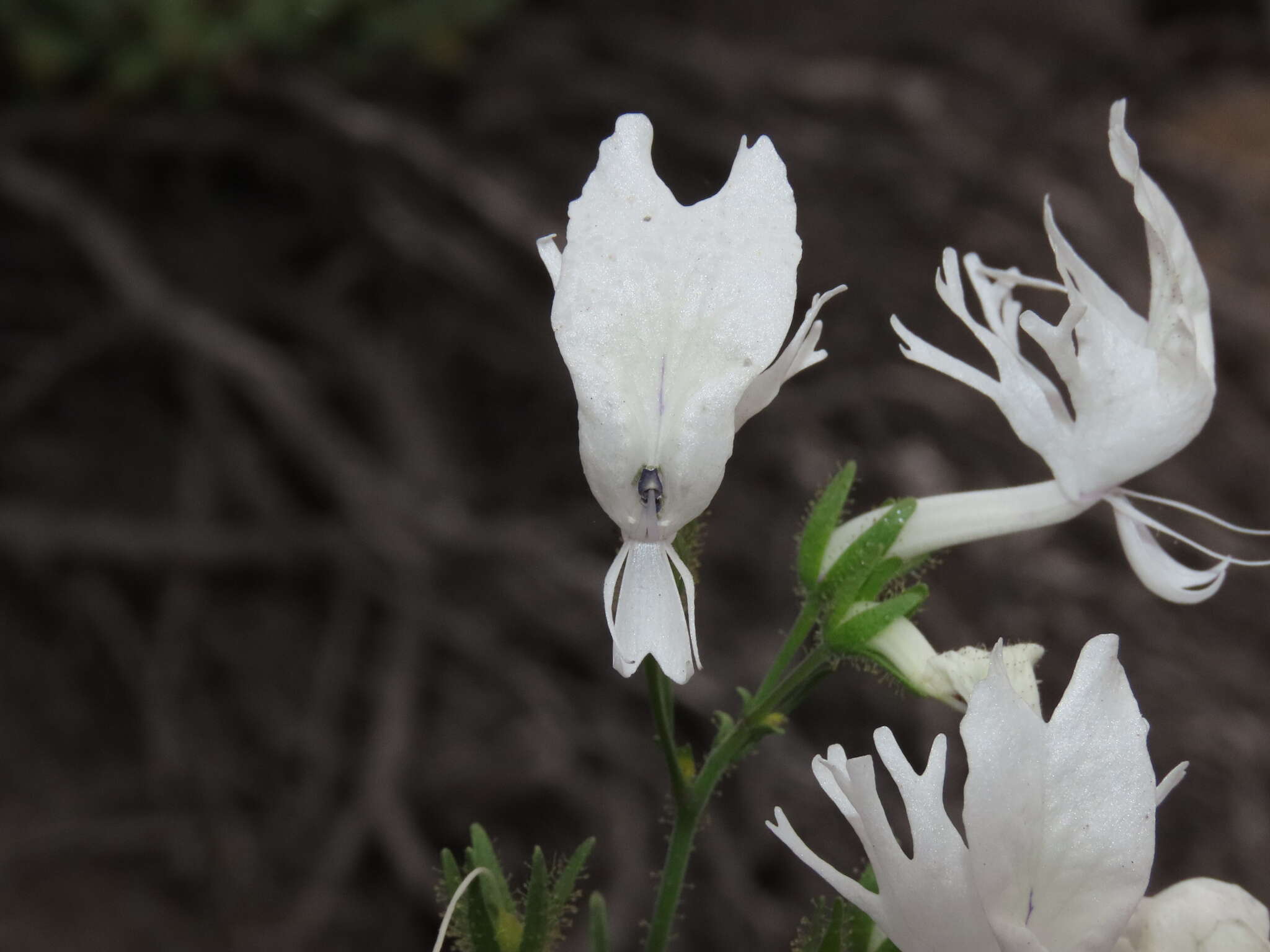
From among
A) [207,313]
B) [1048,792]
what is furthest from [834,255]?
[1048,792]

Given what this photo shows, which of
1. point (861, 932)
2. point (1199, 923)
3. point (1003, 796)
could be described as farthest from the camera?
point (861, 932)

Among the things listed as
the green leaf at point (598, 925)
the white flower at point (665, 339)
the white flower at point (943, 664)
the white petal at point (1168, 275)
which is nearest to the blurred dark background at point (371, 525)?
the green leaf at point (598, 925)

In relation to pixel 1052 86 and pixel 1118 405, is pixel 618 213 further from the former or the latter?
pixel 1052 86

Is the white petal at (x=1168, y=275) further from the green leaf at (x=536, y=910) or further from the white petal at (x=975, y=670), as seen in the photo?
A: the green leaf at (x=536, y=910)

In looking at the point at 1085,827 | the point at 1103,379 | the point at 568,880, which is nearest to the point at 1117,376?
the point at 1103,379

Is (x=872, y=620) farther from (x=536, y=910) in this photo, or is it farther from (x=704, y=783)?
(x=536, y=910)

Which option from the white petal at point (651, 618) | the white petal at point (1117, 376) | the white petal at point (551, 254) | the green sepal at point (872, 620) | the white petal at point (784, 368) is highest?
the white petal at point (1117, 376)

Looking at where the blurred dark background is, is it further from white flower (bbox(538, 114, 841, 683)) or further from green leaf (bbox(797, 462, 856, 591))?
white flower (bbox(538, 114, 841, 683))

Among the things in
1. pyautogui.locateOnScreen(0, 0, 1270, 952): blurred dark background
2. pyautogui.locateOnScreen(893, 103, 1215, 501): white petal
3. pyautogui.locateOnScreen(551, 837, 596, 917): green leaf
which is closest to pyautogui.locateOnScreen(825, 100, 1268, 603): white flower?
pyautogui.locateOnScreen(893, 103, 1215, 501): white petal
